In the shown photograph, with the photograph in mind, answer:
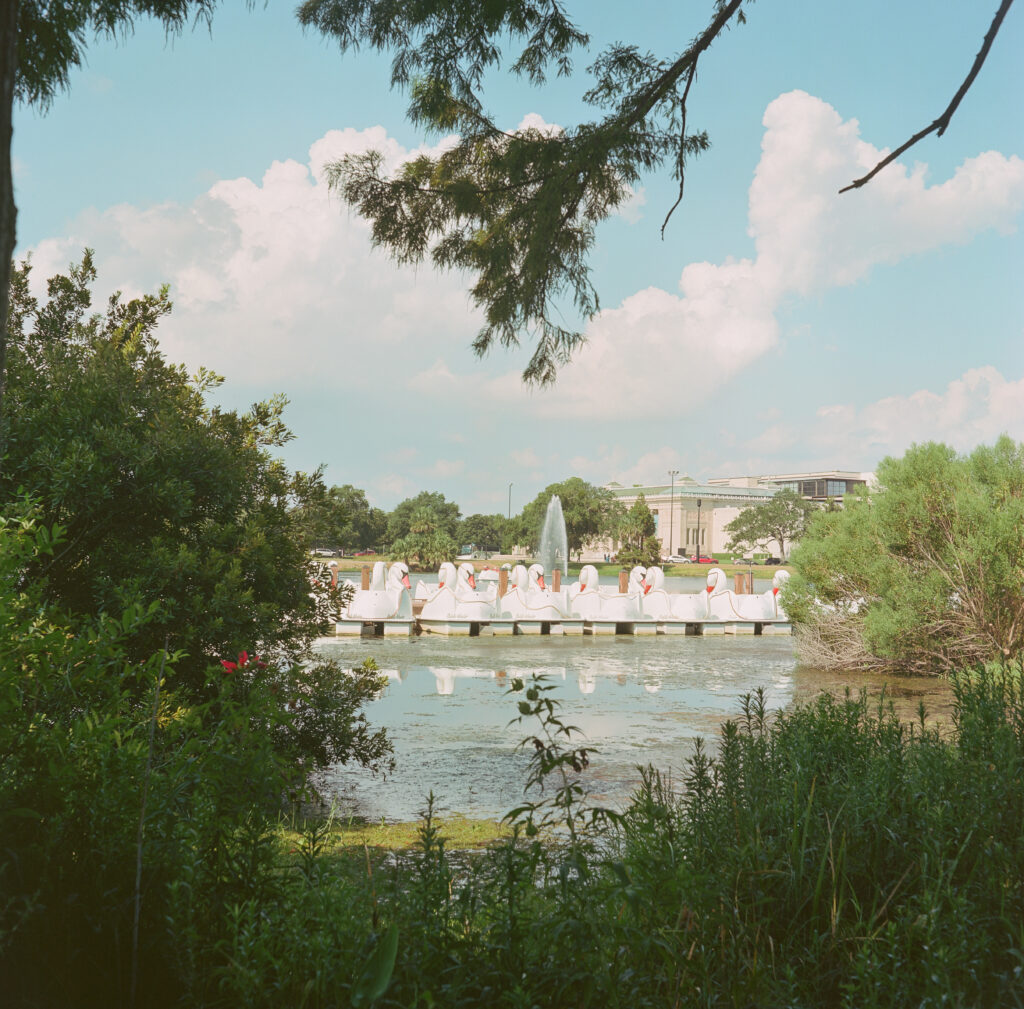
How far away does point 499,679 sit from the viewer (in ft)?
40.4

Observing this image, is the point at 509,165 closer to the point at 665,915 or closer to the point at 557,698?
the point at 665,915

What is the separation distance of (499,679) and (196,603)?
7.99 metres

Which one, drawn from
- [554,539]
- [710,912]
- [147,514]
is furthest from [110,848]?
[554,539]

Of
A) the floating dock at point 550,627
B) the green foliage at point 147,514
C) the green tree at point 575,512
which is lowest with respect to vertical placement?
the floating dock at point 550,627

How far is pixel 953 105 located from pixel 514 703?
820cm

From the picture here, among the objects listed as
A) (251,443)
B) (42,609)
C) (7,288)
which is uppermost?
(251,443)

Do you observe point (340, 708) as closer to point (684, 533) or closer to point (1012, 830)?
point (1012, 830)

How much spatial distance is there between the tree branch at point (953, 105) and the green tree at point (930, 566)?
7.63 metres

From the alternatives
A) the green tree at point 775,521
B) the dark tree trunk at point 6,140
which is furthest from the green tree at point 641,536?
the dark tree trunk at point 6,140

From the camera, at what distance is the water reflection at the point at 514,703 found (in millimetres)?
6559

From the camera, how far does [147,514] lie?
496cm

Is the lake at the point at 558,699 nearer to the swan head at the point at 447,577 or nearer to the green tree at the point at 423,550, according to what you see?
the swan head at the point at 447,577

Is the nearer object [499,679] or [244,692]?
[244,692]

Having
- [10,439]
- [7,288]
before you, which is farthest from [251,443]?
[7,288]
